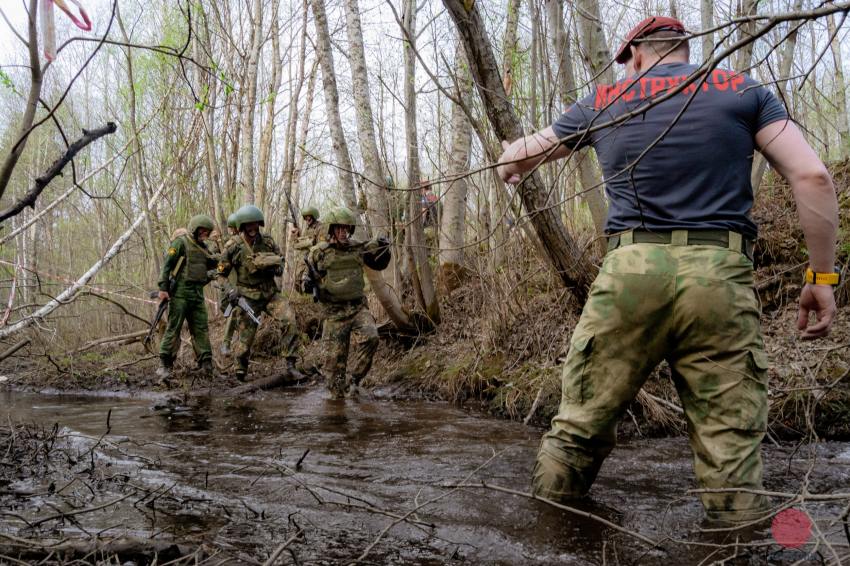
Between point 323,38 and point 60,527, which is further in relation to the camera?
point 323,38

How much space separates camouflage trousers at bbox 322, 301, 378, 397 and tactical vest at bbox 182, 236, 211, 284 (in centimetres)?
247

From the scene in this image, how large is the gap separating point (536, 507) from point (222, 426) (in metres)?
3.71

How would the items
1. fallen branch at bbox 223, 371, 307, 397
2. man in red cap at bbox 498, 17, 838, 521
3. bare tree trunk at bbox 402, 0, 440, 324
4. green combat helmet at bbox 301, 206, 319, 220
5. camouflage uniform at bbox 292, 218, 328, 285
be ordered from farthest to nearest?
green combat helmet at bbox 301, 206, 319, 220
fallen branch at bbox 223, 371, 307, 397
camouflage uniform at bbox 292, 218, 328, 285
bare tree trunk at bbox 402, 0, 440, 324
man in red cap at bbox 498, 17, 838, 521

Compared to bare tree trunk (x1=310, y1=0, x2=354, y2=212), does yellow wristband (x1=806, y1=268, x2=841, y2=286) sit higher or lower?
lower

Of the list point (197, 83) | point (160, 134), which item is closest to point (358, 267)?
point (197, 83)

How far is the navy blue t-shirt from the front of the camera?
2.30 metres

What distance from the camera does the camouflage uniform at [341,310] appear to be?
764 cm

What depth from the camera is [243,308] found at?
891cm

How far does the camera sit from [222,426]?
5.82 meters

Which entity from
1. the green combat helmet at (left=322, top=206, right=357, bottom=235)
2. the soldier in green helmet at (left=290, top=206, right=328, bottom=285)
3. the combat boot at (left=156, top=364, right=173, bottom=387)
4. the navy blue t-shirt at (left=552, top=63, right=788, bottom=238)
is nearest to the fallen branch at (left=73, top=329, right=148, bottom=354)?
the combat boot at (left=156, top=364, right=173, bottom=387)

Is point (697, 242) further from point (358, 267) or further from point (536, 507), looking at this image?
point (358, 267)


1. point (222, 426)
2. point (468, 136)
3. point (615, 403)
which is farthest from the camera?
point (468, 136)

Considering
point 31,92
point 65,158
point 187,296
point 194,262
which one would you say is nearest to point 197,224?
point 194,262

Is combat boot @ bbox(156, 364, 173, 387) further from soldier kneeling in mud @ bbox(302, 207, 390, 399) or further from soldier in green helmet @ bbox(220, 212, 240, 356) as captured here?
soldier kneeling in mud @ bbox(302, 207, 390, 399)
